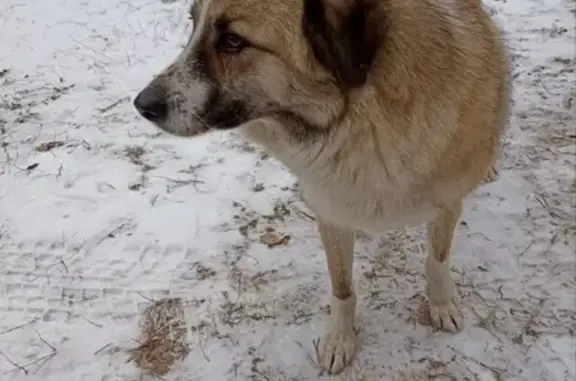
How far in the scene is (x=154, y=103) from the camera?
1972 mm

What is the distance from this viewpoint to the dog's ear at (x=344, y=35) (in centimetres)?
171

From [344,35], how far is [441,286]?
1382 mm

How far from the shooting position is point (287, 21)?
1.79 m

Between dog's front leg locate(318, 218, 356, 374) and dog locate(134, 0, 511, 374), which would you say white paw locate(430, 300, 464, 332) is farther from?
dog locate(134, 0, 511, 374)

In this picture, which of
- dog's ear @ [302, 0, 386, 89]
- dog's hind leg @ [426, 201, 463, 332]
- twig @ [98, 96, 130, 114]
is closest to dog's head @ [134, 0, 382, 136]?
dog's ear @ [302, 0, 386, 89]

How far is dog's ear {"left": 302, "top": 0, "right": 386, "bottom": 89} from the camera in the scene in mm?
1713

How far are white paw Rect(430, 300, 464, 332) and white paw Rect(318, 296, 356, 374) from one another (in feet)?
1.11

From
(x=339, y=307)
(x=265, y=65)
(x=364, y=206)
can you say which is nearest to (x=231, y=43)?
(x=265, y=65)

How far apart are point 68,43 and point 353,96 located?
3.19m

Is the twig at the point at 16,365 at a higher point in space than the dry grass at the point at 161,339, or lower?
lower

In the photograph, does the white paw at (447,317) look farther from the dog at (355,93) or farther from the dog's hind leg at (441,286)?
the dog at (355,93)

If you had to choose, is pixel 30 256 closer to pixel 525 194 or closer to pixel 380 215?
pixel 380 215

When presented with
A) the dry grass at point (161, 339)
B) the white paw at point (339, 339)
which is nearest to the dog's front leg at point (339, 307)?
the white paw at point (339, 339)

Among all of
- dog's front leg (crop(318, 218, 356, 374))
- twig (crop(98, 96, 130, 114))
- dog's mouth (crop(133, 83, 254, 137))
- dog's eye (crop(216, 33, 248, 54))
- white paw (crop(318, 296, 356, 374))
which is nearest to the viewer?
dog's eye (crop(216, 33, 248, 54))
